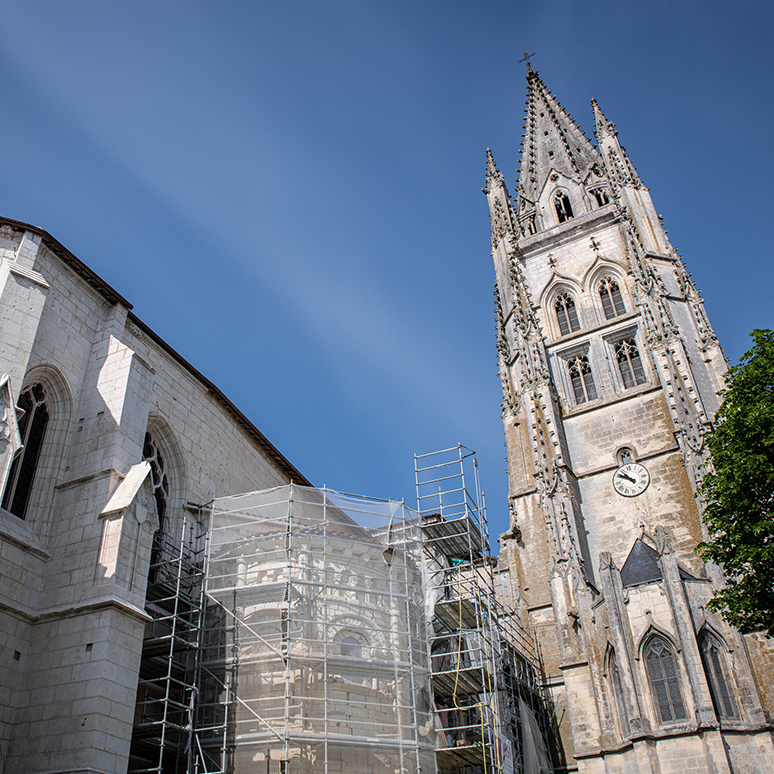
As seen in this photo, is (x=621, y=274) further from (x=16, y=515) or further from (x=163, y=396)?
(x=16, y=515)

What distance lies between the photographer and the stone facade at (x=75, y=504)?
406 inches

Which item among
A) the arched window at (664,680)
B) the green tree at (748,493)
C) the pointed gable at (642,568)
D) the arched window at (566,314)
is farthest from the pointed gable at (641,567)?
the arched window at (566,314)

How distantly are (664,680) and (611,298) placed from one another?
13.7 metres

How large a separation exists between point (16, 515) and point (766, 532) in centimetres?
1178

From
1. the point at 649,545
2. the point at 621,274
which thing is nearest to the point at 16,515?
the point at 649,545

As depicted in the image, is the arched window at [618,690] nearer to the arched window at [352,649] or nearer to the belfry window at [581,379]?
the arched window at [352,649]

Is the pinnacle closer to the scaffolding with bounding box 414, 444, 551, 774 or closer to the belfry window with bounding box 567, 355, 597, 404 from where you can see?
the belfry window with bounding box 567, 355, 597, 404

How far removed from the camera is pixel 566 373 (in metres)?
25.2

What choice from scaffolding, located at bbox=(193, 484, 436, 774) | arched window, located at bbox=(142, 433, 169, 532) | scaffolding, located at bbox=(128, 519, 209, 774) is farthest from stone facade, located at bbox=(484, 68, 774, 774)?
arched window, located at bbox=(142, 433, 169, 532)

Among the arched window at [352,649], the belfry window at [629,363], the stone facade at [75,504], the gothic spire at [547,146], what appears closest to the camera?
the stone facade at [75,504]

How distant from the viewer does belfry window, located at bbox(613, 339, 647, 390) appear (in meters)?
23.8

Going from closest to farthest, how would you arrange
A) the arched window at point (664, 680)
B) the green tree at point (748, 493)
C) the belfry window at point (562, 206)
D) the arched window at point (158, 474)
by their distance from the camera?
the green tree at point (748, 493) → the arched window at point (158, 474) → the arched window at point (664, 680) → the belfry window at point (562, 206)

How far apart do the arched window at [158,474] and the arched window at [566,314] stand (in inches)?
619

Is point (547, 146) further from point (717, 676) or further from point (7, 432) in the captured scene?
point (7, 432)
